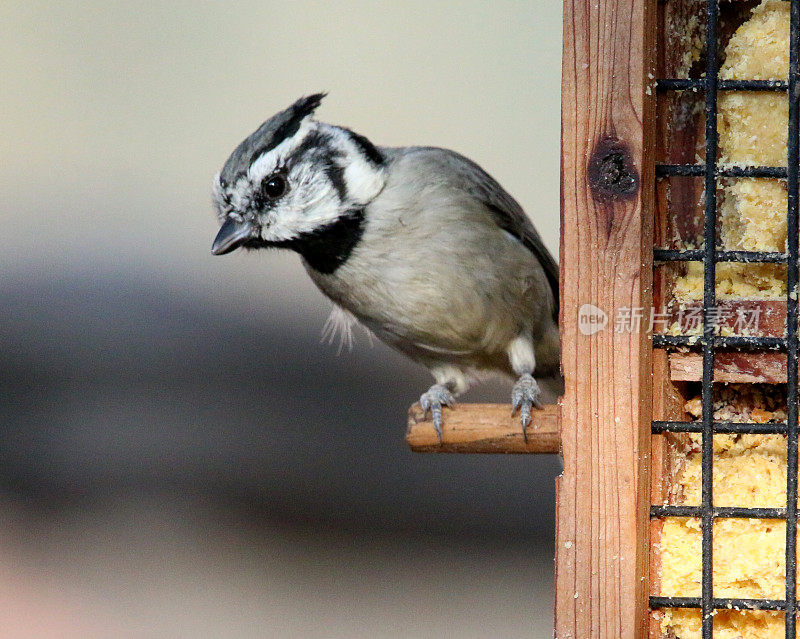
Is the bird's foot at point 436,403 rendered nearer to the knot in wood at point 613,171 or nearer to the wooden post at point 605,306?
the wooden post at point 605,306

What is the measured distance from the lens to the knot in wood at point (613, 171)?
1.52m

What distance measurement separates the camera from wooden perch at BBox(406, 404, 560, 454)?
186 centimetres

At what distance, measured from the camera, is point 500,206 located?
260 cm

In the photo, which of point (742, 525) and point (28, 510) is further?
point (28, 510)

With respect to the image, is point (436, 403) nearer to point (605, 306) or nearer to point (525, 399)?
point (525, 399)

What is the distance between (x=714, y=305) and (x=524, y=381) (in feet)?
2.71

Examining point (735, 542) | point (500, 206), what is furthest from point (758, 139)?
point (500, 206)

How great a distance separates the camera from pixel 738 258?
1.58 meters

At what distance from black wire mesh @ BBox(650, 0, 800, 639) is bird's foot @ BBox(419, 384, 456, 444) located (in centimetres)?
47

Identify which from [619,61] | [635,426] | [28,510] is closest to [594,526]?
[635,426]

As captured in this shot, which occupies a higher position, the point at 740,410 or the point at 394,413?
the point at 394,413

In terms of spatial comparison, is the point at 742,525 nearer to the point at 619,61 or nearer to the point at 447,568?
the point at 619,61

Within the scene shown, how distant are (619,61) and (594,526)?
0.71 meters

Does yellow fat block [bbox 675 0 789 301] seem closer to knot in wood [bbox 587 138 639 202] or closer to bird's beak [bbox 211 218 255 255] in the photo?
knot in wood [bbox 587 138 639 202]
